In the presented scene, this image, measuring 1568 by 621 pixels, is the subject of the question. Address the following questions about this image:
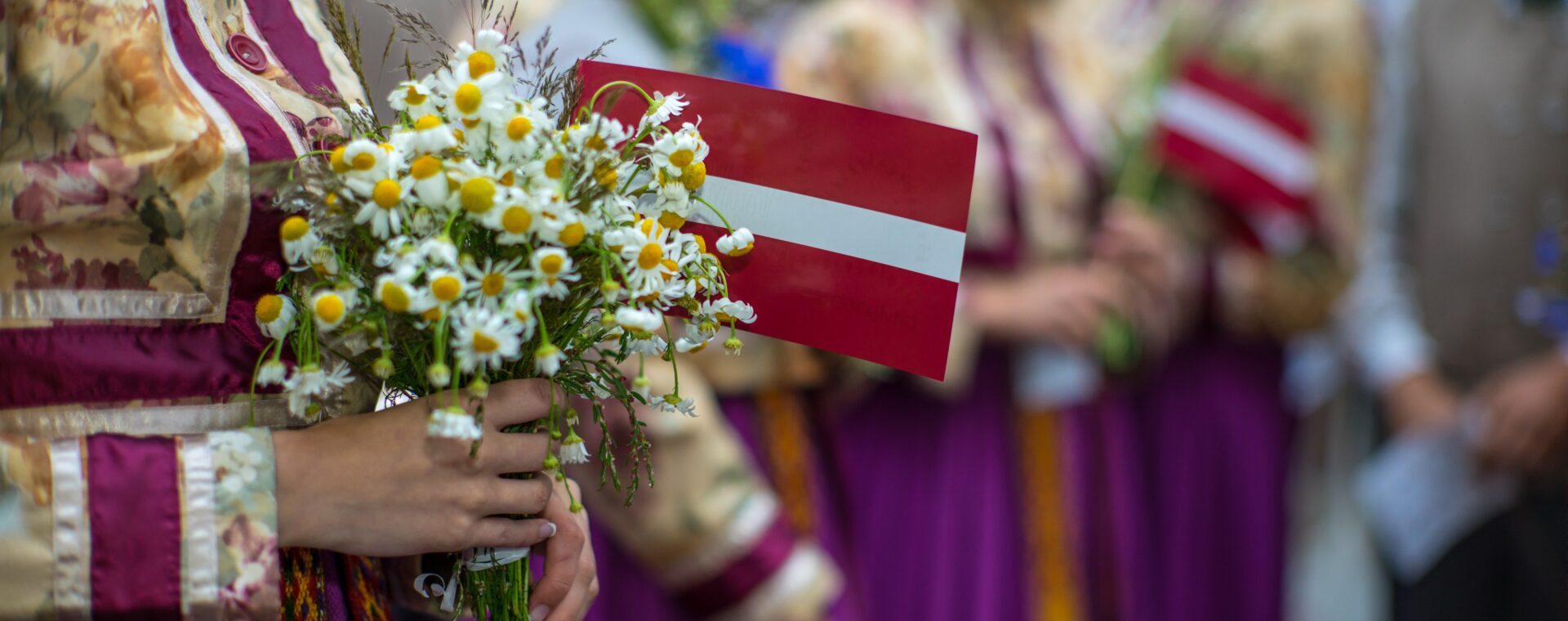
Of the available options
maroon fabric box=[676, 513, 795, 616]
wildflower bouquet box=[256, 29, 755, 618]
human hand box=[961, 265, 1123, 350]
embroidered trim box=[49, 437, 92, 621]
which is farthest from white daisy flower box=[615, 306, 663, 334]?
human hand box=[961, 265, 1123, 350]

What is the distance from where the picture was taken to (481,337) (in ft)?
2.18

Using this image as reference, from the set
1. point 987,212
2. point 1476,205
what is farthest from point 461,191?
point 1476,205

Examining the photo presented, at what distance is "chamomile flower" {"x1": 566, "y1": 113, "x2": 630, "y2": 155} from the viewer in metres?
0.71

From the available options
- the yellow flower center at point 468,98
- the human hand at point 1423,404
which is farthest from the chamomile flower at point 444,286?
the human hand at point 1423,404

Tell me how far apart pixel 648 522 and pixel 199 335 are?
2.86ft

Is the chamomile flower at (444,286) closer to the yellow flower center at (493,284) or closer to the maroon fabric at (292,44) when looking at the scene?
the yellow flower center at (493,284)

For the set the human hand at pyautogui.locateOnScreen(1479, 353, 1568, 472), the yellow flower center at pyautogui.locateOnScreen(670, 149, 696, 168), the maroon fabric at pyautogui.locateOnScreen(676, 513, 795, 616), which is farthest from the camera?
the human hand at pyautogui.locateOnScreen(1479, 353, 1568, 472)

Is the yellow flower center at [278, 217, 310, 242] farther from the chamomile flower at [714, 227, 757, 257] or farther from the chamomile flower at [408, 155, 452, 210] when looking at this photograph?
the chamomile flower at [714, 227, 757, 257]

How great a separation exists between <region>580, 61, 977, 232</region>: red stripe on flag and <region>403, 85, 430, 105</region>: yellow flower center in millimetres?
171

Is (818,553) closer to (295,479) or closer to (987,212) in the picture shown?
(987,212)

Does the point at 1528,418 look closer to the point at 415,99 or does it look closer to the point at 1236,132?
the point at 1236,132

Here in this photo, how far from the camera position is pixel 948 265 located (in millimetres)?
890

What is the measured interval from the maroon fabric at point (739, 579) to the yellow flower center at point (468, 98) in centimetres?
104

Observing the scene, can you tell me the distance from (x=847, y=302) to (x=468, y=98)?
0.33m
